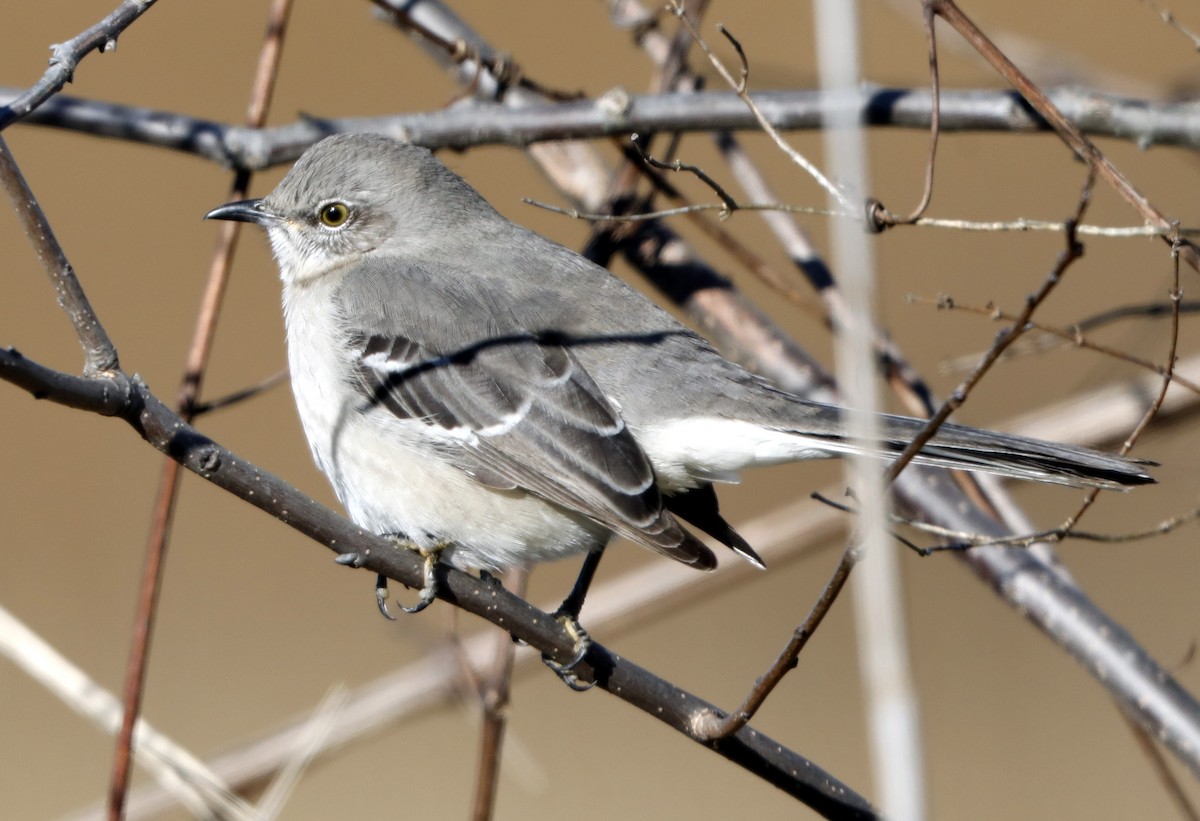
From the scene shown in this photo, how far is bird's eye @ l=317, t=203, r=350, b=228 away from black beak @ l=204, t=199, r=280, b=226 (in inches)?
5.9

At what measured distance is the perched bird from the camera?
3207 mm

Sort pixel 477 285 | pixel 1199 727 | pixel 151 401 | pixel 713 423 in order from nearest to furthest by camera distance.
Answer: pixel 151 401 → pixel 1199 727 → pixel 713 423 → pixel 477 285

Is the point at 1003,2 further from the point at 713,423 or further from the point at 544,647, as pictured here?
the point at 544,647

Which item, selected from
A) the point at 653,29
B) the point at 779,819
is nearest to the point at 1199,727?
the point at 653,29

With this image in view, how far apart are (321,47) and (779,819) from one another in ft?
21.3

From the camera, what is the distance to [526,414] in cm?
328

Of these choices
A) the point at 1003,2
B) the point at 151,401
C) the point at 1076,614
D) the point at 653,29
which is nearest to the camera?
the point at 151,401

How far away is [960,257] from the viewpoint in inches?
370

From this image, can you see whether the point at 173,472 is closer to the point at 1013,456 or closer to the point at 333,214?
the point at 333,214

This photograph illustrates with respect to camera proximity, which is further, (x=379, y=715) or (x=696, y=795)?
(x=696, y=795)

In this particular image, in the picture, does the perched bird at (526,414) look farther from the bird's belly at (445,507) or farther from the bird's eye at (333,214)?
the bird's eye at (333,214)

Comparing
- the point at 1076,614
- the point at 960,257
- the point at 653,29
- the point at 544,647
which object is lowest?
the point at 544,647

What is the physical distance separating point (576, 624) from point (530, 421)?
64 cm

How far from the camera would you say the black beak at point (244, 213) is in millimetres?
3684
